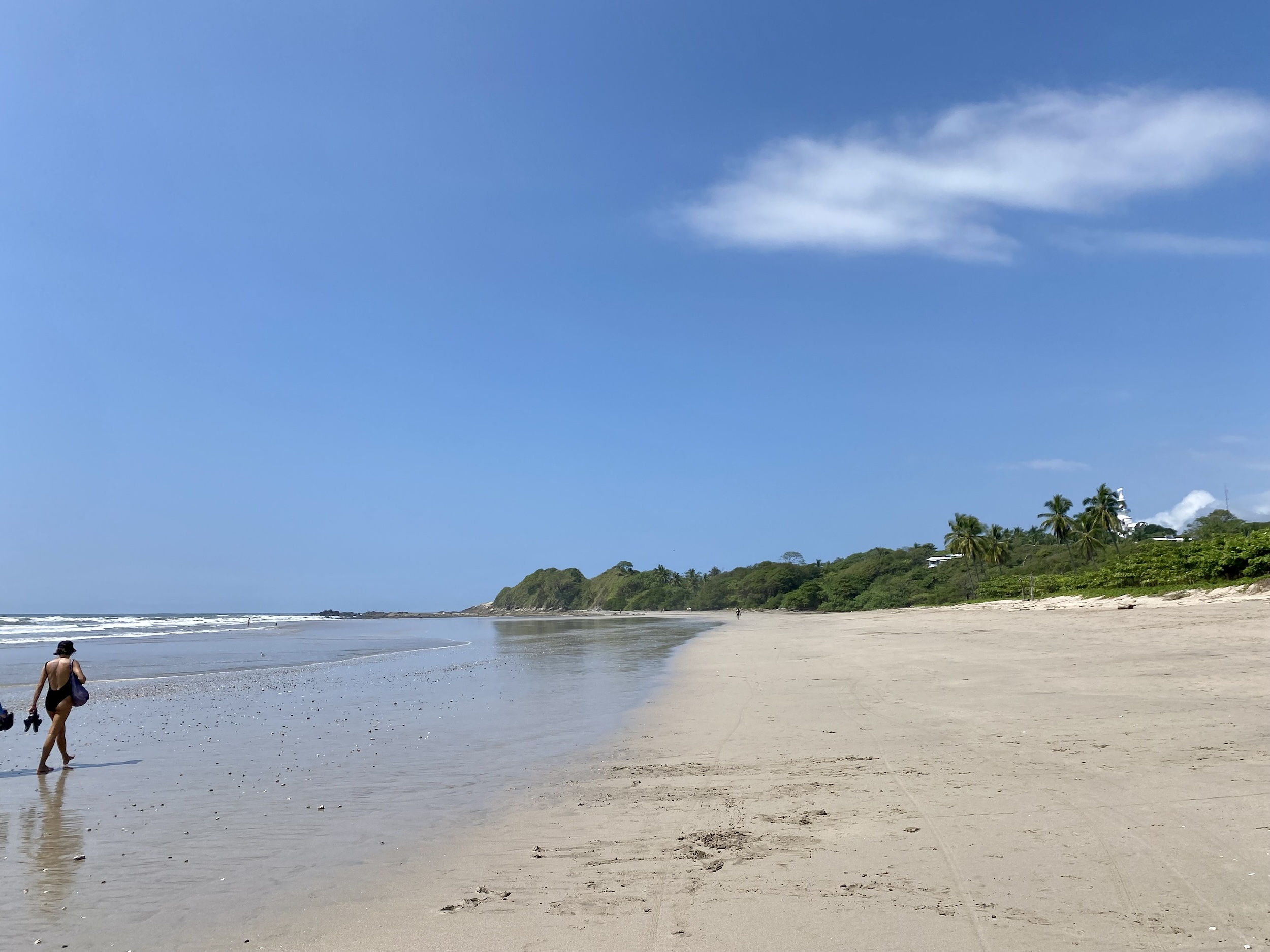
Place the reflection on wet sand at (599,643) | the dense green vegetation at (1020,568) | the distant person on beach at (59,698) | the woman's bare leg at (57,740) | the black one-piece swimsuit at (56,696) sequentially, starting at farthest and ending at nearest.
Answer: the dense green vegetation at (1020,568), the reflection on wet sand at (599,643), the black one-piece swimsuit at (56,696), the distant person on beach at (59,698), the woman's bare leg at (57,740)

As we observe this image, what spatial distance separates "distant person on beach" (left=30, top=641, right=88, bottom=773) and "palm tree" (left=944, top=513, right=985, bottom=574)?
3383 inches

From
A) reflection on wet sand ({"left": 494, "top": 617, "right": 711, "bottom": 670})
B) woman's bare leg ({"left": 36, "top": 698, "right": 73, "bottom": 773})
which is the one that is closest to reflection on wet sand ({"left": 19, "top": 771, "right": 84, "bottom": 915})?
woman's bare leg ({"left": 36, "top": 698, "right": 73, "bottom": 773})

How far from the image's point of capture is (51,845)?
7.34m

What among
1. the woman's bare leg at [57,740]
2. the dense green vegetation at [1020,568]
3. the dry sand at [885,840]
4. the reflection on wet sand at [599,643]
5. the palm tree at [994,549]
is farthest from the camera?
the palm tree at [994,549]

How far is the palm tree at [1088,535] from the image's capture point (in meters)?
74.9

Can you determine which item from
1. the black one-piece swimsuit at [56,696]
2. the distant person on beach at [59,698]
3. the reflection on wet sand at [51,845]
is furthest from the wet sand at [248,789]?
the black one-piece swimsuit at [56,696]

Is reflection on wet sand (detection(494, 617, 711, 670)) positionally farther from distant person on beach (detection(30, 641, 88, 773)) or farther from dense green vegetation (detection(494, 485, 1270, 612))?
dense green vegetation (detection(494, 485, 1270, 612))

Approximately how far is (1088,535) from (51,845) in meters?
82.9

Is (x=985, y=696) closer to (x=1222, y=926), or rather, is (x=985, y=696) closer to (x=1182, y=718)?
(x=1182, y=718)

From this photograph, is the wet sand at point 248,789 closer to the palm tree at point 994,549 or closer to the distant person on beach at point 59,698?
the distant person on beach at point 59,698

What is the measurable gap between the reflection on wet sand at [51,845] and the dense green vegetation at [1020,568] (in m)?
39.8

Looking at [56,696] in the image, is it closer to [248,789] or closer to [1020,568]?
[248,789]

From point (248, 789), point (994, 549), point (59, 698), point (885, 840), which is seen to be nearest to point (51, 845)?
point (248, 789)

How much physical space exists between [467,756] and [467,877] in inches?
206
